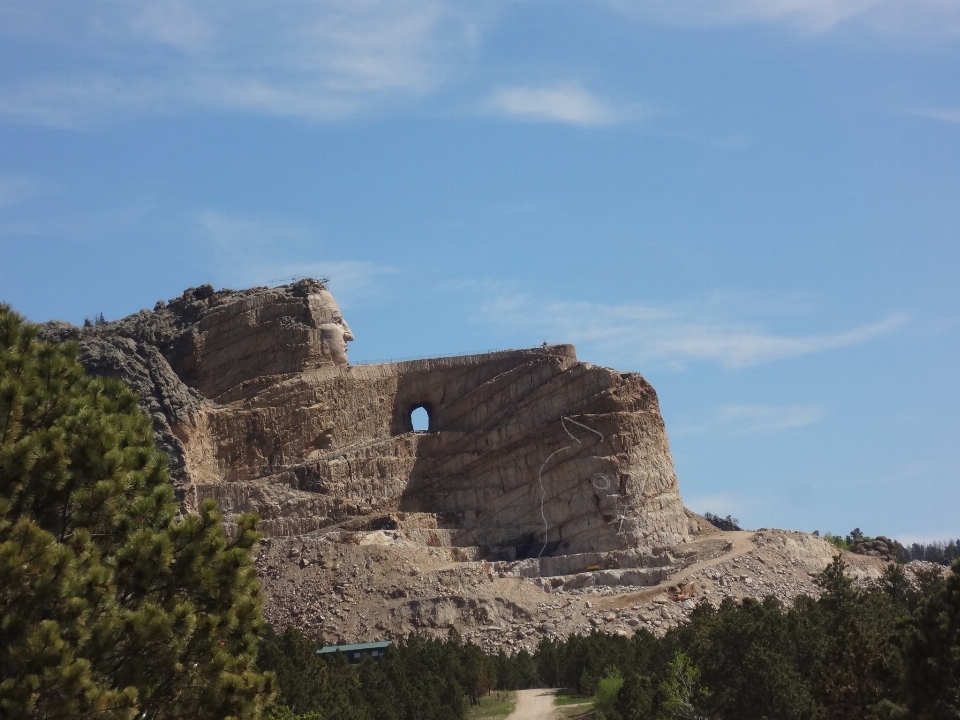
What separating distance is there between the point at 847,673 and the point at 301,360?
41.9 m

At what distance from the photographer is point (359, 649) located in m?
59.0

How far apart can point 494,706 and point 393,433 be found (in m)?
22.8

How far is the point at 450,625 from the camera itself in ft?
201

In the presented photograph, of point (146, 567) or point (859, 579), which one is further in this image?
point (859, 579)

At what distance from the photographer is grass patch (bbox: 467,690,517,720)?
50812 mm

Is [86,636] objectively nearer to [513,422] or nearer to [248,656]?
[248,656]

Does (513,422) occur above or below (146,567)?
above

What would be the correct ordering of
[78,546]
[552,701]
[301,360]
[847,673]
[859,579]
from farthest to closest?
[301,360] → [859,579] → [552,701] → [847,673] → [78,546]

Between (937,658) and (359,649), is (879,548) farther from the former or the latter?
(937,658)

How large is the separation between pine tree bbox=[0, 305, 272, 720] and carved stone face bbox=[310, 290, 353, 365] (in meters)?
51.1

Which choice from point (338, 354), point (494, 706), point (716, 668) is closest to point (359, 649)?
point (494, 706)

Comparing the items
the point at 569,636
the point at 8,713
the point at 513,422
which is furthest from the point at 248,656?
the point at 513,422

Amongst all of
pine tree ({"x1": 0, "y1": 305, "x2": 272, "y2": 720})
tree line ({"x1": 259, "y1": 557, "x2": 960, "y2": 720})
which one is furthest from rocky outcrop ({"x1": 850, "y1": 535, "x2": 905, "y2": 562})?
pine tree ({"x1": 0, "y1": 305, "x2": 272, "y2": 720})

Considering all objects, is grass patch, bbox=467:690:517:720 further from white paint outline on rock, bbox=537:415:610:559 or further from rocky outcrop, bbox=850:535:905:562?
rocky outcrop, bbox=850:535:905:562
